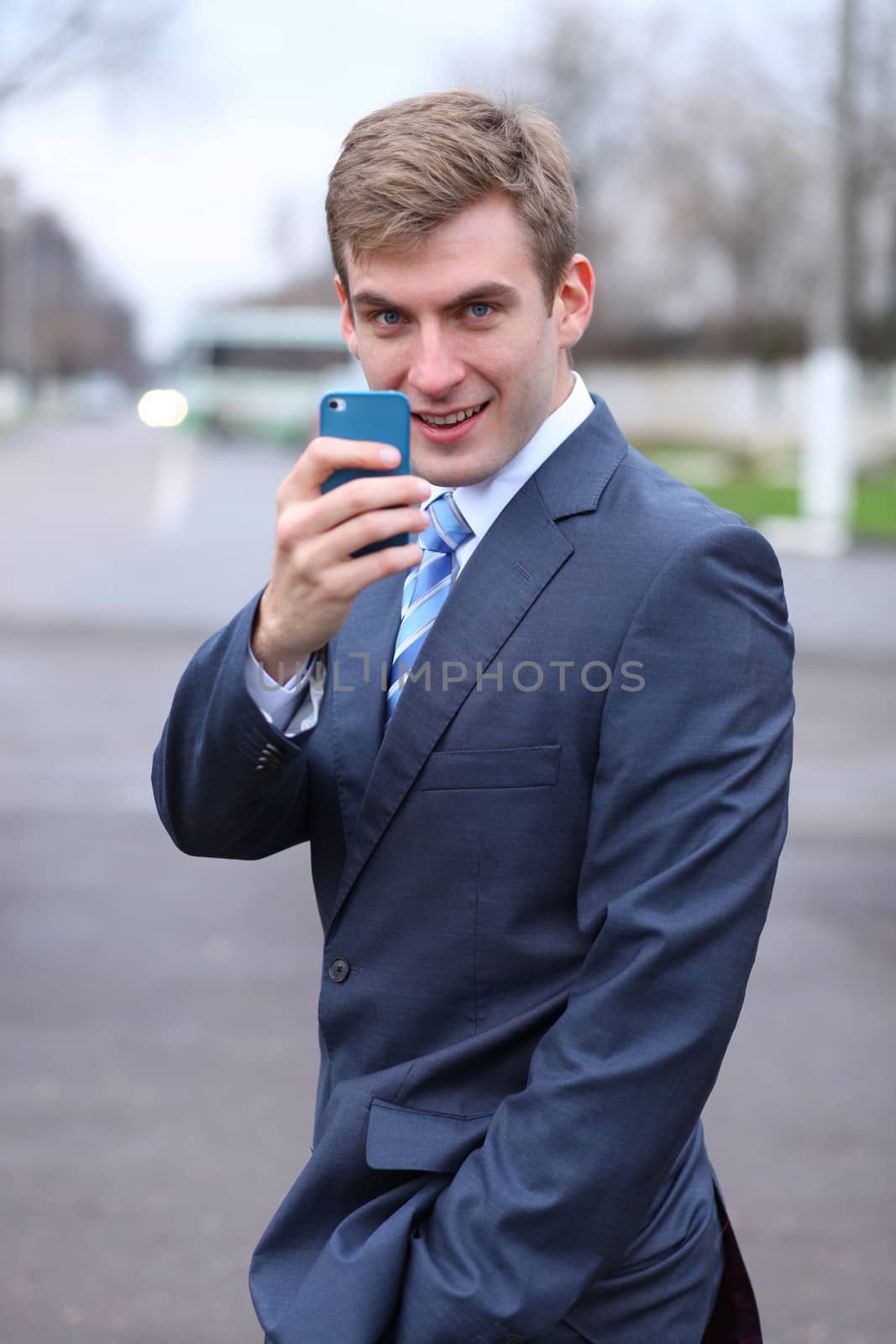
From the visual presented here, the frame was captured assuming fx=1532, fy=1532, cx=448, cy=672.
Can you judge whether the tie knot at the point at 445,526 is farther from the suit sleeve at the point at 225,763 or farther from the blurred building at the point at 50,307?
the blurred building at the point at 50,307

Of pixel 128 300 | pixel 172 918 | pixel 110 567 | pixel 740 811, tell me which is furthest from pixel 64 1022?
pixel 128 300

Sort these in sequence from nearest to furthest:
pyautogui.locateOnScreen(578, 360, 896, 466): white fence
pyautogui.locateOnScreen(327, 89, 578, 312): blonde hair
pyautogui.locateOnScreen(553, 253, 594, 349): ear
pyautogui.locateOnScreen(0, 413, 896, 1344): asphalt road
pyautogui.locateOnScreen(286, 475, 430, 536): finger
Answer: pyautogui.locateOnScreen(286, 475, 430, 536): finger, pyautogui.locateOnScreen(327, 89, 578, 312): blonde hair, pyautogui.locateOnScreen(553, 253, 594, 349): ear, pyautogui.locateOnScreen(0, 413, 896, 1344): asphalt road, pyautogui.locateOnScreen(578, 360, 896, 466): white fence

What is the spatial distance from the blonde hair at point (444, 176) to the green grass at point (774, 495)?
12139mm

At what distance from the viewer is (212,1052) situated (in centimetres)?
492

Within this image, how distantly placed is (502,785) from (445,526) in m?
0.36

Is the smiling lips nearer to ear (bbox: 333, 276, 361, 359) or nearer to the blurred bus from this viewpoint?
ear (bbox: 333, 276, 361, 359)

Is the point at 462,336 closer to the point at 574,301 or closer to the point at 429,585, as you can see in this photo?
the point at 574,301

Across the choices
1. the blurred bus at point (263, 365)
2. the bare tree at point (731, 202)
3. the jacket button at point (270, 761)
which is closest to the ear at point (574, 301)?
the jacket button at point (270, 761)

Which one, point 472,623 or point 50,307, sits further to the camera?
point 50,307

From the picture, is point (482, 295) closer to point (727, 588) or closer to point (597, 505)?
point (597, 505)

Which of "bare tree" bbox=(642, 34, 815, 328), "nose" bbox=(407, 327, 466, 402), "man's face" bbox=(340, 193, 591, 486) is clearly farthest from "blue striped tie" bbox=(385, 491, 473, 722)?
"bare tree" bbox=(642, 34, 815, 328)

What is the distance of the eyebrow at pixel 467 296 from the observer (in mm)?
1720

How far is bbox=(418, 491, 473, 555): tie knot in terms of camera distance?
6.30 ft

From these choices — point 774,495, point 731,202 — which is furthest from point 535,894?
point 731,202
